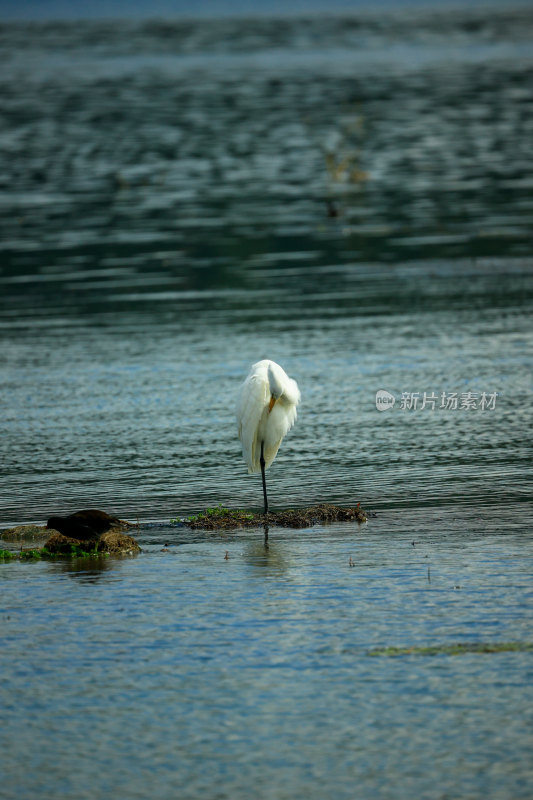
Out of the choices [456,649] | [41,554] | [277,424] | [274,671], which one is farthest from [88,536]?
[456,649]

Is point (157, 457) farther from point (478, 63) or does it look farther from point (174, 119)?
point (478, 63)

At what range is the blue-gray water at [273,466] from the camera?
20.6ft

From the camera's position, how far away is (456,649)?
7.11 meters

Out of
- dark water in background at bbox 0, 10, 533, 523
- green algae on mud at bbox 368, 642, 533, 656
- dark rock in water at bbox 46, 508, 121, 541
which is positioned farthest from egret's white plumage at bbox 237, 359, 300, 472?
green algae on mud at bbox 368, 642, 533, 656

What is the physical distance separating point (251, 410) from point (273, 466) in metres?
1.52

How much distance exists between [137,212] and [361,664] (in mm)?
21325

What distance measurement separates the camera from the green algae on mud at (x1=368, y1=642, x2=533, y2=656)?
705cm

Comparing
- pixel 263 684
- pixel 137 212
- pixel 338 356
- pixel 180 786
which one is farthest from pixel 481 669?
pixel 137 212

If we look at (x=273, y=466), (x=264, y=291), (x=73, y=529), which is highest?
(x=73, y=529)

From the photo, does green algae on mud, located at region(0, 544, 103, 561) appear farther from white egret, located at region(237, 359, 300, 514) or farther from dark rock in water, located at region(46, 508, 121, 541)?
white egret, located at region(237, 359, 300, 514)

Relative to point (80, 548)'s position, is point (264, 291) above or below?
below

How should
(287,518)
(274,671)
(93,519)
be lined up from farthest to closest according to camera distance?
(287,518), (93,519), (274,671)

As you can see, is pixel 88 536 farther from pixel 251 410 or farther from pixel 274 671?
pixel 274 671

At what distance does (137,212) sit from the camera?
90.0 ft
